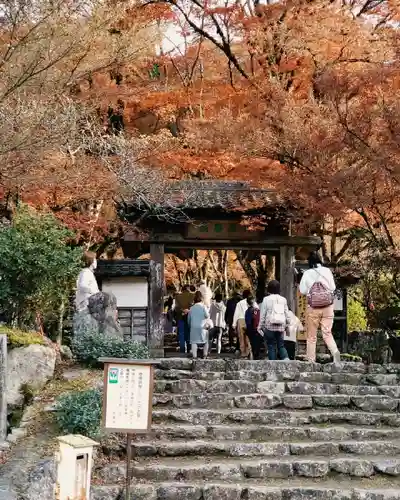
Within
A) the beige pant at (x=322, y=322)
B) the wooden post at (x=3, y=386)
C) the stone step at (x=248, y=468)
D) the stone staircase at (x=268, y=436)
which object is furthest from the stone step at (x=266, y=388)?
the wooden post at (x=3, y=386)

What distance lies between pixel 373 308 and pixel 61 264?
1086 cm

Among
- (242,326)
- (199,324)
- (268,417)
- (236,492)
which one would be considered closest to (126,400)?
(236,492)

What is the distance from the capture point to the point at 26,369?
8930 millimetres

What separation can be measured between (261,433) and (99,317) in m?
3.76

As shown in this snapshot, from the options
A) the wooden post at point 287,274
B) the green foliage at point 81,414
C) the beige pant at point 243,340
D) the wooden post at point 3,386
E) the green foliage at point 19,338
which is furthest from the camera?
the wooden post at point 287,274

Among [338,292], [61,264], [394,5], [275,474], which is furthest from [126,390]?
[394,5]

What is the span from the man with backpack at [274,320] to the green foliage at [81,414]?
4.64m

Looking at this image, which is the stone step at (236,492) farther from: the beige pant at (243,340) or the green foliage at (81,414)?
the beige pant at (243,340)

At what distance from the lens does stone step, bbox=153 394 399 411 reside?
910 centimetres

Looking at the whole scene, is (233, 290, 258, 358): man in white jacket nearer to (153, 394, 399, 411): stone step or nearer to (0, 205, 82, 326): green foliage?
(0, 205, 82, 326): green foliage

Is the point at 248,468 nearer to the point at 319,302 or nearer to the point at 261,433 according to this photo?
the point at 261,433

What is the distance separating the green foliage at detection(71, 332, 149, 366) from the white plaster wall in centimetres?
445

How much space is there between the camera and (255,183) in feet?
50.7

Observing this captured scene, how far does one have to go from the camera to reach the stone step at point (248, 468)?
722 cm
